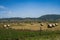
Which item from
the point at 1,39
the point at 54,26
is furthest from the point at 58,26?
the point at 1,39

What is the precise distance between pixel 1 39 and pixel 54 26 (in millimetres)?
24032

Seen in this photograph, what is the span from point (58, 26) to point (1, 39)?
2538 cm

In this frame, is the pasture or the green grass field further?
the pasture

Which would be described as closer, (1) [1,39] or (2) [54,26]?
(1) [1,39]

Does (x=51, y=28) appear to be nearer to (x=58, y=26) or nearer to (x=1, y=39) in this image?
(x=58, y=26)

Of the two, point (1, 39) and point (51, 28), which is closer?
point (1, 39)

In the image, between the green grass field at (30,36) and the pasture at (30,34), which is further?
the pasture at (30,34)

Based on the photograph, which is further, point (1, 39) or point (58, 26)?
point (58, 26)

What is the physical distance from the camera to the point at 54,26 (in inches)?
1929

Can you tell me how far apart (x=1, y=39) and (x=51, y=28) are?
75.2 feet

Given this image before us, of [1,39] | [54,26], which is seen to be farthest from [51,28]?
[1,39]

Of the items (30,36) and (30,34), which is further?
(30,34)

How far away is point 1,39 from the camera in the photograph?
94.3 feet

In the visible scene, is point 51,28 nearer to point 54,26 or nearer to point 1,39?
→ point 54,26
